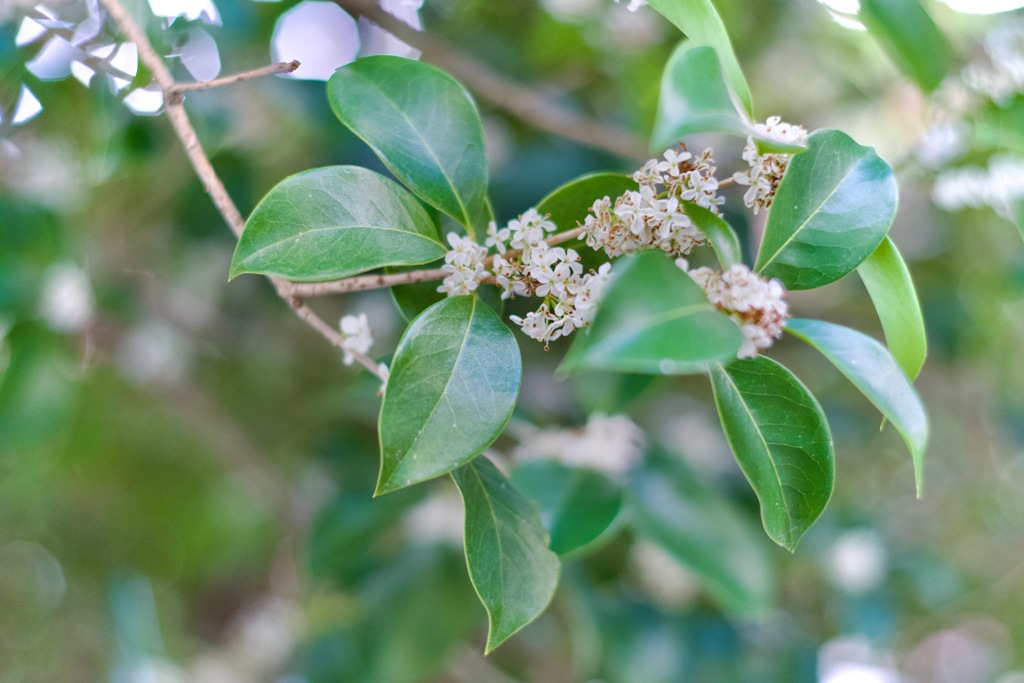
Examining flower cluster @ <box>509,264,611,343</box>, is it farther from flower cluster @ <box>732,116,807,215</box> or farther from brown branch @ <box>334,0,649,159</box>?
brown branch @ <box>334,0,649,159</box>

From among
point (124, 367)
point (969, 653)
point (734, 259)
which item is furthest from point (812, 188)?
point (969, 653)

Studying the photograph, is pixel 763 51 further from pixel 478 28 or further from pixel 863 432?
pixel 863 432

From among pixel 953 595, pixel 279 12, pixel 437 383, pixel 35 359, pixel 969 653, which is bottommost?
pixel 969 653

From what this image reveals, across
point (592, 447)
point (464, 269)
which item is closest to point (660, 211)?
point (464, 269)

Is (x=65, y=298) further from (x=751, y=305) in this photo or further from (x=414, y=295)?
(x=751, y=305)

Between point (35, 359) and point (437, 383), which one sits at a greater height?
point (437, 383)

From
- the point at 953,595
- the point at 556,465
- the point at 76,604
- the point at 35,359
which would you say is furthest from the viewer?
the point at 76,604
